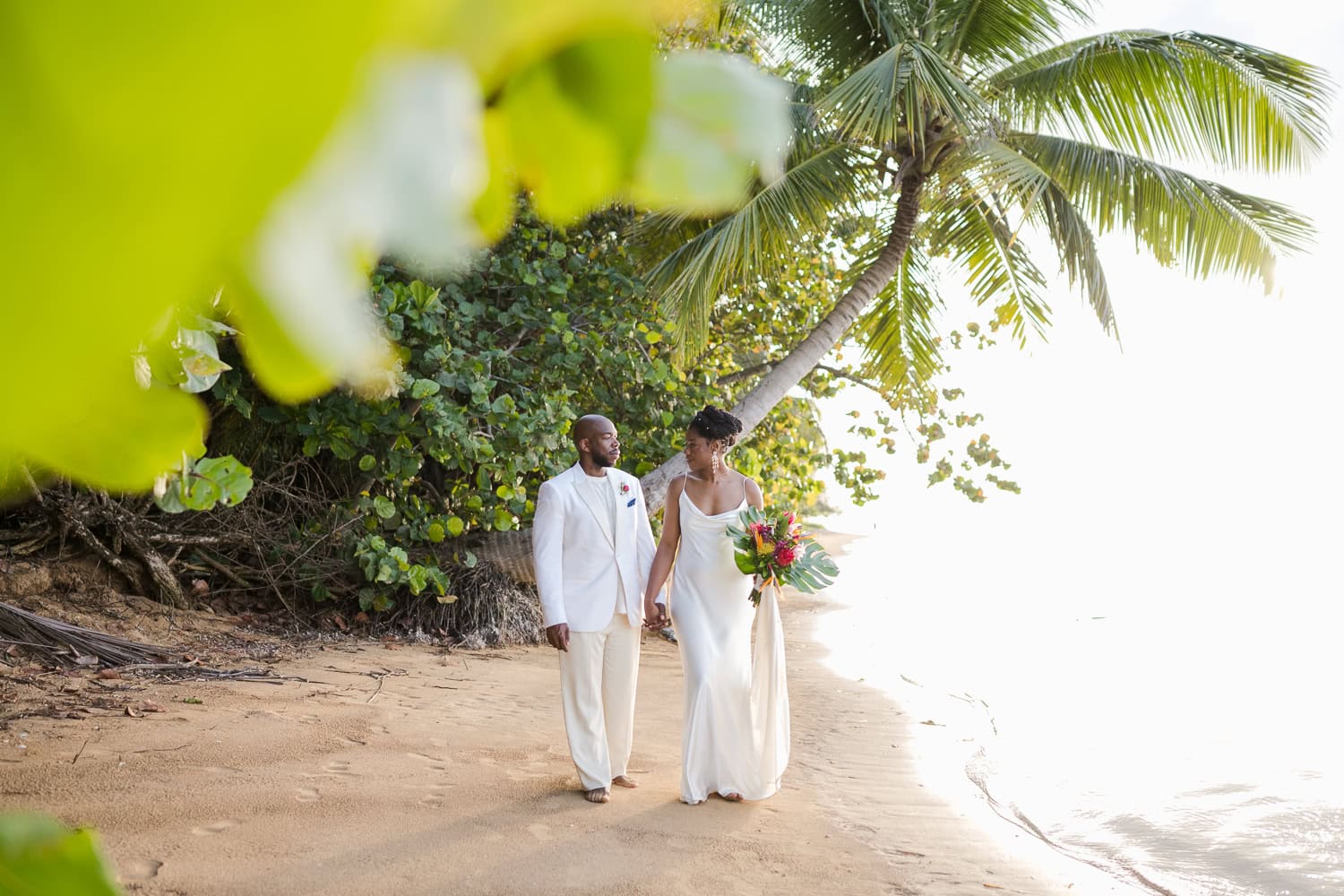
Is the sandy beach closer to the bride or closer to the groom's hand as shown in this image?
the bride

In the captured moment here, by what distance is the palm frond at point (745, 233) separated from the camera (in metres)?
8.46

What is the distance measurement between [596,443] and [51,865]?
495 centimetres

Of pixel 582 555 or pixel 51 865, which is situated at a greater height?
pixel 51 865

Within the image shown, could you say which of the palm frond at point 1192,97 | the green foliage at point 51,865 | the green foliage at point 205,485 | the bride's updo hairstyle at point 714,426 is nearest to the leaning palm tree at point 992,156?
the palm frond at point 1192,97

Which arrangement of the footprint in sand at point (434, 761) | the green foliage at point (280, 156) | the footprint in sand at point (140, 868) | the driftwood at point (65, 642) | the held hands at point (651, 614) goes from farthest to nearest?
the driftwood at point (65, 642), the held hands at point (651, 614), the footprint in sand at point (434, 761), the footprint in sand at point (140, 868), the green foliage at point (280, 156)

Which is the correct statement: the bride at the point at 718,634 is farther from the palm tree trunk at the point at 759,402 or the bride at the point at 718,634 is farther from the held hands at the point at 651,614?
the palm tree trunk at the point at 759,402

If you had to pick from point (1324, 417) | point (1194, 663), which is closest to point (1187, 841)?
point (1194, 663)

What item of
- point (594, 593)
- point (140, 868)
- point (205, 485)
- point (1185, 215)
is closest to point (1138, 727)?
point (1185, 215)

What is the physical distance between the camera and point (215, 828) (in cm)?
388

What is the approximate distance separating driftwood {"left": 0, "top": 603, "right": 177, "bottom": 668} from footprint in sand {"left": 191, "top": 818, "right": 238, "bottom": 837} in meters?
2.52

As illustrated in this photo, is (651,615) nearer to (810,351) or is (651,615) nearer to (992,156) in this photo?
(810,351)

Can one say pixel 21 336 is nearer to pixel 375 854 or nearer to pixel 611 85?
pixel 611 85

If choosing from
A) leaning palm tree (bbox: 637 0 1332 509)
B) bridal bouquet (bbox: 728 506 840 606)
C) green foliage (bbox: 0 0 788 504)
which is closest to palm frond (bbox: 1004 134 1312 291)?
Result: leaning palm tree (bbox: 637 0 1332 509)

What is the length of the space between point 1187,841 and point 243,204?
6995 millimetres
